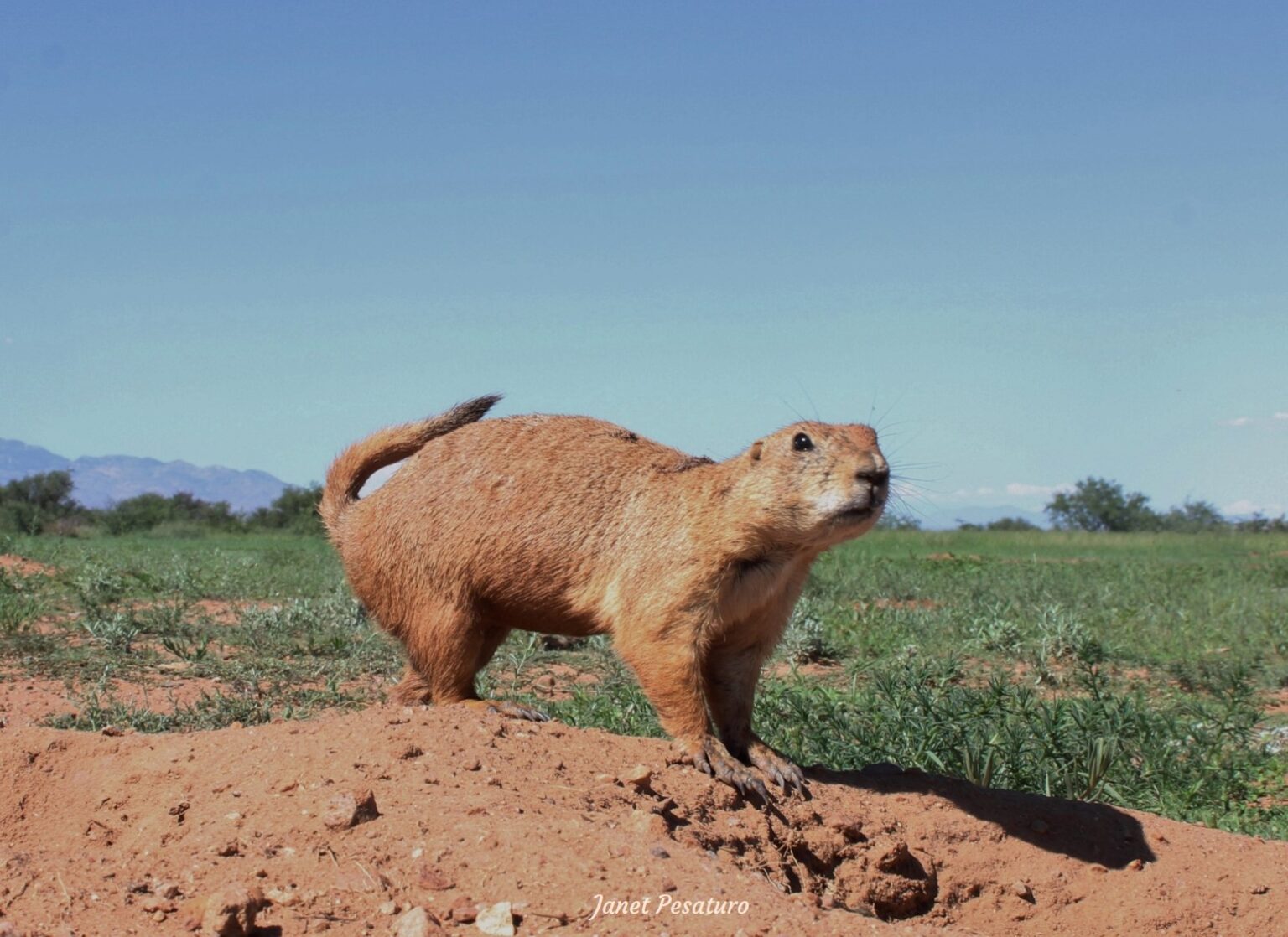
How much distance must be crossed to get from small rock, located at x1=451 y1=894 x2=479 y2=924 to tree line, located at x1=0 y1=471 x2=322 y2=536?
2236 centimetres

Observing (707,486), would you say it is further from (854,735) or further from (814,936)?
(814,936)

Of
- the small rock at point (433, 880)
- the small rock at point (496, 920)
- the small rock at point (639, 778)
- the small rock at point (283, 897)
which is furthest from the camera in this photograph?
the small rock at point (639, 778)

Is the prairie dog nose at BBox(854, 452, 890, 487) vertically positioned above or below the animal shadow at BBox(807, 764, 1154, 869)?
above

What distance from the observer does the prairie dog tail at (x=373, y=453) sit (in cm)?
551

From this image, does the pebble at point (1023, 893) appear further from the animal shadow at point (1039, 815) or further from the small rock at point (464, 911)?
the small rock at point (464, 911)

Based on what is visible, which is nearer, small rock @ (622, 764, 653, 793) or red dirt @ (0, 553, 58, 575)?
small rock @ (622, 764, 653, 793)

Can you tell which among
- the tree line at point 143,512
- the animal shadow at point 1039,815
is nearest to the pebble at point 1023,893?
the animal shadow at point 1039,815

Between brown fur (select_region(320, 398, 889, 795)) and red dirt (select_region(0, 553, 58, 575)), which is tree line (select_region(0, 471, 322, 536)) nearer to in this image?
red dirt (select_region(0, 553, 58, 575))

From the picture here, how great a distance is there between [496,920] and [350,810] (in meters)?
0.67

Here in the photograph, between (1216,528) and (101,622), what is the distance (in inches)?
925

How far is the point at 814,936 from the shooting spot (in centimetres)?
298

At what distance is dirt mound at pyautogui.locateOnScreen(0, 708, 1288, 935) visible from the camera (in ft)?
9.71

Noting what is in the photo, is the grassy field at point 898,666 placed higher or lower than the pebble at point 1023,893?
higher

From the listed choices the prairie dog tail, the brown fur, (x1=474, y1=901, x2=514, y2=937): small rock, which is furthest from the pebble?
the prairie dog tail
